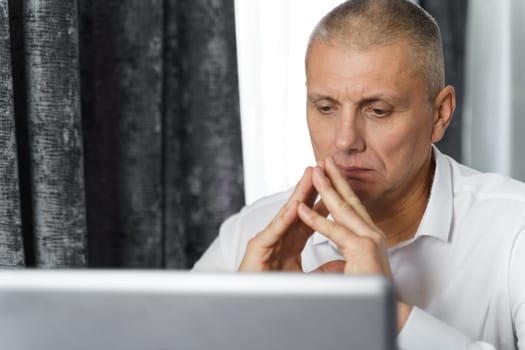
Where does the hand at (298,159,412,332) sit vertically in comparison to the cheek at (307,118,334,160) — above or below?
below

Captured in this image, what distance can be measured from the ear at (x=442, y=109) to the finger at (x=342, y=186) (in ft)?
0.97

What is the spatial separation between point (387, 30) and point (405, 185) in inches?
11.9

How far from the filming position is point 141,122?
1969 millimetres

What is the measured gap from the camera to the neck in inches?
62.9

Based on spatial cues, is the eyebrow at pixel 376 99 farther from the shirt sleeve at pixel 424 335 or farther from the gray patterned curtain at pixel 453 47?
the gray patterned curtain at pixel 453 47

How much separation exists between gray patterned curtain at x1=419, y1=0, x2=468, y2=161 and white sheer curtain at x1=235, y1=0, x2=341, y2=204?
575 millimetres

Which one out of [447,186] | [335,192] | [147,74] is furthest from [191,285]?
[147,74]

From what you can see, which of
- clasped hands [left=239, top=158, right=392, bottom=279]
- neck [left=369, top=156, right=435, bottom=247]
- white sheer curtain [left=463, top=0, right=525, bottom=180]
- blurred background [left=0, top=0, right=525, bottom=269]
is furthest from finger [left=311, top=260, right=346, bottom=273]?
white sheer curtain [left=463, top=0, right=525, bottom=180]

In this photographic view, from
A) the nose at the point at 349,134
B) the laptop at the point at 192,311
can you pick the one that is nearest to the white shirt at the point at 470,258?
the nose at the point at 349,134

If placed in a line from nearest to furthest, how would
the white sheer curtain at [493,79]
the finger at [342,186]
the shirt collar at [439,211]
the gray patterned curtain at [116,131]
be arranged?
1. the finger at [342,186]
2. the shirt collar at [439,211]
3. the gray patterned curtain at [116,131]
4. the white sheer curtain at [493,79]

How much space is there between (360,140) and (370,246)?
0.32 meters

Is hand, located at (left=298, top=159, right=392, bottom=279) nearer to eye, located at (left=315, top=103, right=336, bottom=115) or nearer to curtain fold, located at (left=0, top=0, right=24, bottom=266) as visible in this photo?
eye, located at (left=315, top=103, right=336, bottom=115)

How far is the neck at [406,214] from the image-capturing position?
160 centimetres

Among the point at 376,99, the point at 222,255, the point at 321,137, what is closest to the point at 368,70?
the point at 376,99
